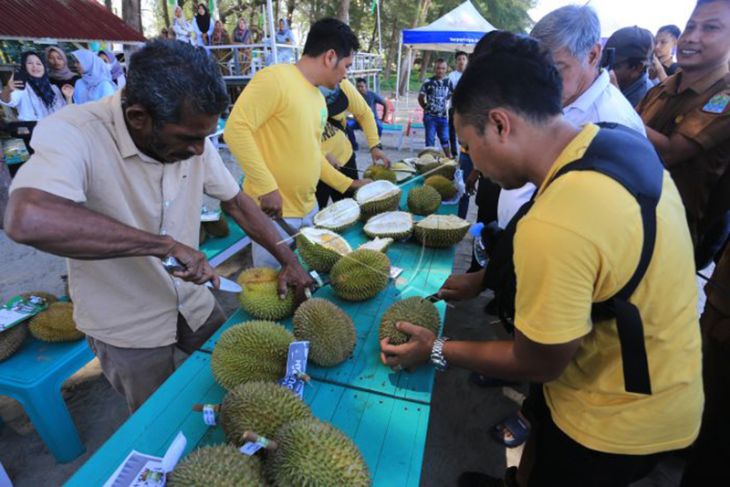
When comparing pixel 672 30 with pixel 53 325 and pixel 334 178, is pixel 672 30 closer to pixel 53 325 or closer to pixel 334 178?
pixel 334 178

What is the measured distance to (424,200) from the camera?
3.62 m

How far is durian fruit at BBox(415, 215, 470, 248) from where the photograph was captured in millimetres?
3035

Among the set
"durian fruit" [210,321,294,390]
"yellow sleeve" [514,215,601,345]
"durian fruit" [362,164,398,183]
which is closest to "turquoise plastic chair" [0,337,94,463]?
"durian fruit" [210,321,294,390]

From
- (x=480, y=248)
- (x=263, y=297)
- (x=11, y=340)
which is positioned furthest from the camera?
(x=480, y=248)

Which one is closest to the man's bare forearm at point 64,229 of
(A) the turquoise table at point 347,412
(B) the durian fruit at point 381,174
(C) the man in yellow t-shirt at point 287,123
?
(A) the turquoise table at point 347,412

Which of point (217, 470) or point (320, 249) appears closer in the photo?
point (217, 470)

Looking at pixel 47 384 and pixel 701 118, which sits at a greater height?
pixel 701 118

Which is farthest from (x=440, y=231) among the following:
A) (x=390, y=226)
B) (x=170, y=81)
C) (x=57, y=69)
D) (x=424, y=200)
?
(x=57, y=69)

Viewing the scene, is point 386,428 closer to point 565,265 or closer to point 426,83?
point 565,265

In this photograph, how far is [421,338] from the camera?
1.73 m

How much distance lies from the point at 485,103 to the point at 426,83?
939 centimetres

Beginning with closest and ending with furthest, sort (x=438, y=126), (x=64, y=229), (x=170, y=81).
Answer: (x=64, y=229) < (x=170, y=81) < (x=438, y=126)

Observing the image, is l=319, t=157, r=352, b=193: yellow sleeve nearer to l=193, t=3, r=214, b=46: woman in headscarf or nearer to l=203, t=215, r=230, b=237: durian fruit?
l=203, t=215, r=230, b=237: durian fruit

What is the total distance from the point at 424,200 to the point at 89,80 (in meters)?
8.14
